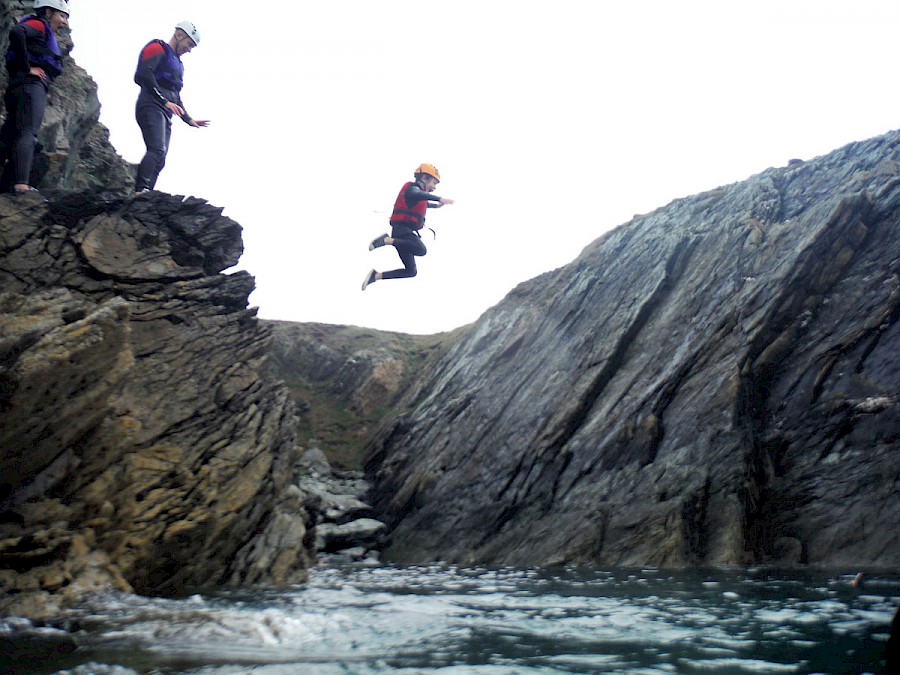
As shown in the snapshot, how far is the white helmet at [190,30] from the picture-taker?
47.0 feet

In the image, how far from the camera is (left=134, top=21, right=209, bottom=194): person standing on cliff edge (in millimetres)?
14414

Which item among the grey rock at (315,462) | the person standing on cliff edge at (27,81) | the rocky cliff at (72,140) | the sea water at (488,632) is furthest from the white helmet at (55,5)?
the grey rock at (315,462)

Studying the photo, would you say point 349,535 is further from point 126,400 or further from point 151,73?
point 151,73

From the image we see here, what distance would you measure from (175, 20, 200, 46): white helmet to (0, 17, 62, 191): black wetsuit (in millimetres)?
2534

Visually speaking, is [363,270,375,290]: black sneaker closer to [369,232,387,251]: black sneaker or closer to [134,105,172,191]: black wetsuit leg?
[369,232,387,251]: black sneaker

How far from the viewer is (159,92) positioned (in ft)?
47.3

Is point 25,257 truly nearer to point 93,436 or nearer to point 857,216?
point 93,436

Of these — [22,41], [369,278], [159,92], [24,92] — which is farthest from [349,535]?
[22,41]

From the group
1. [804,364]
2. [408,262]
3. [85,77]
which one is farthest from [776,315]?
[85,77]

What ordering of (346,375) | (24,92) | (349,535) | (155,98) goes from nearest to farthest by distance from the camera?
(24,92) < (155,98) < (349,535) < (346,375)

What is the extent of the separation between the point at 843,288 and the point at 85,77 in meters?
22.9

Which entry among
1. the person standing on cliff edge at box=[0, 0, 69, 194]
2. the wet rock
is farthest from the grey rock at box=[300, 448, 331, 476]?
the person standing on cliff edge at box=[0, 0, 69, 194]

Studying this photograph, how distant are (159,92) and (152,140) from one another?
41.3 inches

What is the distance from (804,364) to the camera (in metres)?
18.2
